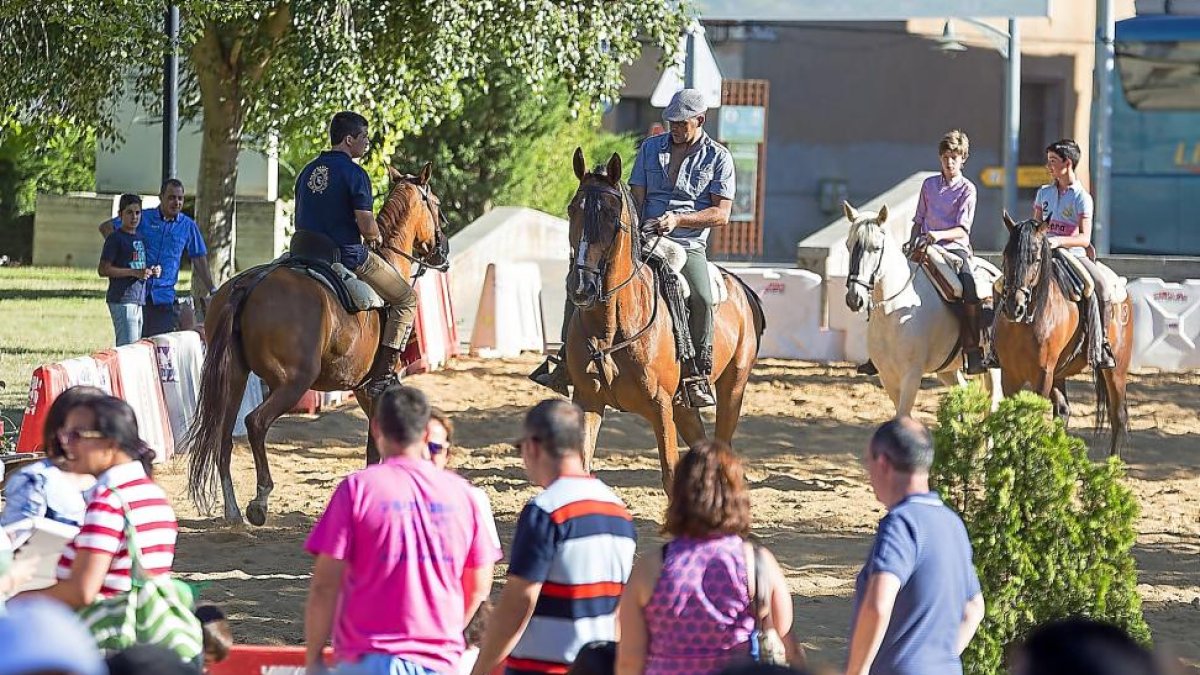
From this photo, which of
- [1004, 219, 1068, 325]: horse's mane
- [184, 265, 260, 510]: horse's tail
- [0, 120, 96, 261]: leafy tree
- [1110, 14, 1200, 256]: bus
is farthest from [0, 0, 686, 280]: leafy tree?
[0, 120, 96, 261]: leafy tree

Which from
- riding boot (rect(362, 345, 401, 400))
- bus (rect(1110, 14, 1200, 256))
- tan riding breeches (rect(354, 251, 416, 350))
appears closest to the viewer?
tan riding breeches (rect(354, 251, 416, 350))

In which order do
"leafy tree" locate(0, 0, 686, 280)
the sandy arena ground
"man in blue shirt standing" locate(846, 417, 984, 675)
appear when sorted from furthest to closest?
1. "leafy tree" locate(0, 0, 686, 280)
2. the sandy arena ground
3. "man in blue shirt standing" locate(846, 417, 984, 675)

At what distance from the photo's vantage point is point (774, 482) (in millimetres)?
14602

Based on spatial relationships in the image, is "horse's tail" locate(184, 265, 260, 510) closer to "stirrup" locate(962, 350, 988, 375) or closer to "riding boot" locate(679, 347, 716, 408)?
"riding boot" locate(679, 347, 716, 408)

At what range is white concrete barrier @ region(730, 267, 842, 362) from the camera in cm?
2366

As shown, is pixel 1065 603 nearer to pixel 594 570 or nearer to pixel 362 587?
pixel 594 570

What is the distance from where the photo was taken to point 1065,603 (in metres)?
7.80

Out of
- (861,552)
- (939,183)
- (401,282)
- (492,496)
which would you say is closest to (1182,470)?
(939,183)

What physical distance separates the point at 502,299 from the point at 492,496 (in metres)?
9.99

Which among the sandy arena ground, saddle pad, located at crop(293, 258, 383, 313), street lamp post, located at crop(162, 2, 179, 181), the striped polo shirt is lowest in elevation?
the sandy arena ground

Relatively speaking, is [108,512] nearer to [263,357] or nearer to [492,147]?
[263,357]

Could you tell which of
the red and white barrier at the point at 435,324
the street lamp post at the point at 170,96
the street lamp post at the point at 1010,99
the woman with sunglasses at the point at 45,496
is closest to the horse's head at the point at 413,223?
the street lamp post at the point at 170,96

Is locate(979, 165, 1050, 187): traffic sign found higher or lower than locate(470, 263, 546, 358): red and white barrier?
higher

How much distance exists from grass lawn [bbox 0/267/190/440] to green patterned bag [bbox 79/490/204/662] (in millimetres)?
9085
